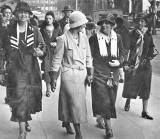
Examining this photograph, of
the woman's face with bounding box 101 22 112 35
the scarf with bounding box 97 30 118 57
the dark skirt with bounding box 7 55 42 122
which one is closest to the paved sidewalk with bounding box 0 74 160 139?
the dark skirt with bounding box 7 55 42 122

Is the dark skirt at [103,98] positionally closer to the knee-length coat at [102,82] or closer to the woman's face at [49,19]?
the knee-length coat at [102,82]

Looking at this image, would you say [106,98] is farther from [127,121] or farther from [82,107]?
[127,121]

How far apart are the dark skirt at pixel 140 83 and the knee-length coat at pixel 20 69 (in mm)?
2326

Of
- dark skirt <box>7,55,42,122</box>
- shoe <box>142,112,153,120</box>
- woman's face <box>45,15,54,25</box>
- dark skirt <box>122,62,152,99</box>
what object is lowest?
shoe <box>142,112,153,120</box>

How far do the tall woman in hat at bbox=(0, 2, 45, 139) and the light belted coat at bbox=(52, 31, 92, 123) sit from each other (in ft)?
0.92

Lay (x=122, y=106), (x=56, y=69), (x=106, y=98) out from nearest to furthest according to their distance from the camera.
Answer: (x=56, y=69) → (x=106, y=98) → (x=122, y=106)

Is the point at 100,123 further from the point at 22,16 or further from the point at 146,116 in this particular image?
the point at 22,16

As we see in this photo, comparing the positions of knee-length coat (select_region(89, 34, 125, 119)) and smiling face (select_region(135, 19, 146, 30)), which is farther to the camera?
smiling face (select_region(135, 19, 146, 30))

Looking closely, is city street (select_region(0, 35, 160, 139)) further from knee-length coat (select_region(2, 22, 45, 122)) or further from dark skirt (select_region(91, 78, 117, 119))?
knee-length coat (select_region(2, 22, 45, 122))

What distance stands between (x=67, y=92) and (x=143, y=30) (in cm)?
221

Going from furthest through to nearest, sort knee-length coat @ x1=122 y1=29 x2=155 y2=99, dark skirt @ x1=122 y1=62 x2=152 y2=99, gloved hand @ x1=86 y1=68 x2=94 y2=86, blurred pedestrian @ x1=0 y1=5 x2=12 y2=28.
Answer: blurred pedestrian @ x1=0 y1=5 x2=12 y2=28
dark skirt @ x1=122 y1=62 x2=152 y2=99
knee-length coat @ x1=122 y1=29 x2=155 y2=99
gloved hand @ x1=86 y1=68 x2=94 y2=86

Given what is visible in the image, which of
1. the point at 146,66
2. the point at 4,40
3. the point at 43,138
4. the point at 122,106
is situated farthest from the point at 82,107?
the point at 122,106

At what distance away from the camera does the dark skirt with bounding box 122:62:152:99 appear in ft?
24.3

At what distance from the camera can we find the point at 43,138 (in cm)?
592
